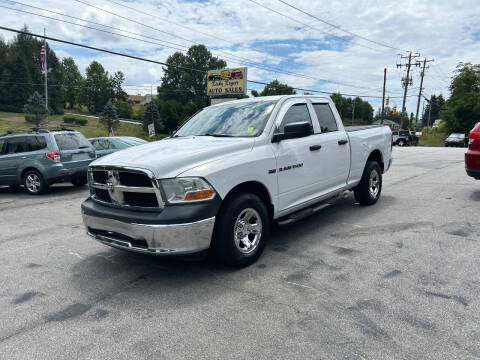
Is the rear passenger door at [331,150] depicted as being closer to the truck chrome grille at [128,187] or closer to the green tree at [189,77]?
the truck chrome grille at [128,187]

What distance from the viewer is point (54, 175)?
9.38 m

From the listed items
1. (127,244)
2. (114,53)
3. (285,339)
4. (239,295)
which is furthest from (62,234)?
(114,53)

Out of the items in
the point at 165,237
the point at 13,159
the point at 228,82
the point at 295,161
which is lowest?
the point at 13,159

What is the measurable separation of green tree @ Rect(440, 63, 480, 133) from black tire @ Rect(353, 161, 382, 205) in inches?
1979

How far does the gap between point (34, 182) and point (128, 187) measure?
7.53 metres

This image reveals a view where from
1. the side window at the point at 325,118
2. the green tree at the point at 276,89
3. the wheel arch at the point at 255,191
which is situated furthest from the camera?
the green tree at the point at 276,89

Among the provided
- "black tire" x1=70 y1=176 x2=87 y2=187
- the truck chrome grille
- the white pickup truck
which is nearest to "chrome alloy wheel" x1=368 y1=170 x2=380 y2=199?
the white pickup truck

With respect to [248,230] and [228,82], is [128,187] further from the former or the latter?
[228,82]

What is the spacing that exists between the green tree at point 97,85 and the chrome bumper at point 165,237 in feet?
350

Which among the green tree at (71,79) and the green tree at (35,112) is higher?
the green tree at (71,79)

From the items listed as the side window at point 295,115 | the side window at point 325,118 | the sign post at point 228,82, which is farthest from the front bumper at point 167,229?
the sign post at point 228,82

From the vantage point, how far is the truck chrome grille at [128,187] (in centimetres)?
341

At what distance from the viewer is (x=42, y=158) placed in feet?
31.0

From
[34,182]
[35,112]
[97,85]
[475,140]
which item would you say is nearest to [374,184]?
[475,140]
